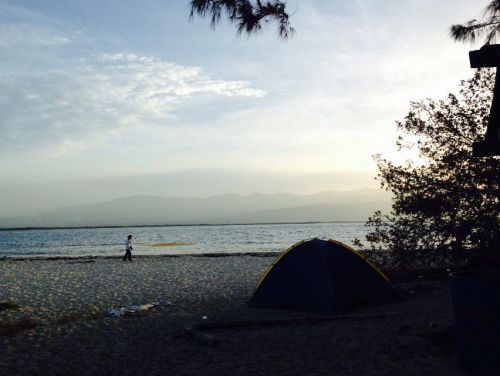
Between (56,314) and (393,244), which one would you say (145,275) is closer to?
(56,314)

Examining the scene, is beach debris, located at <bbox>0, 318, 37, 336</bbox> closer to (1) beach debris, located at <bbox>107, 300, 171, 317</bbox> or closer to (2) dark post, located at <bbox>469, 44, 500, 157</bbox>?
(1) beach debris, located at <bbox>107, 300, 171, 317</bbox>

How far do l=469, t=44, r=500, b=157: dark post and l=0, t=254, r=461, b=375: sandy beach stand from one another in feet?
9.81

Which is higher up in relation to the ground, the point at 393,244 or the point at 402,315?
the point at 393,244

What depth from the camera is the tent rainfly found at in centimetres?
1045

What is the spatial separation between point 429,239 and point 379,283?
10.8 ft

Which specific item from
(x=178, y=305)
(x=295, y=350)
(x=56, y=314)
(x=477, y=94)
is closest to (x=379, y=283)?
(x=295, y=350)

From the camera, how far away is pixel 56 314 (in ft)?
37.3

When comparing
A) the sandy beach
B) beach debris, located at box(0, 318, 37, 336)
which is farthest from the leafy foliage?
beach debris, located at box(0, 318, 37, 336)

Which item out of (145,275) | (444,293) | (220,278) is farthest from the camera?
(145,275)

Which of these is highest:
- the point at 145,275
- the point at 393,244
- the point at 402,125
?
the point at 402,125

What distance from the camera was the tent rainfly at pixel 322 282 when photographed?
10453 millimetres

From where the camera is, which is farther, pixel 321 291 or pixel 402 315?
pixel 321 291

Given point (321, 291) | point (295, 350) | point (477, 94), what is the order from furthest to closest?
1. point (477, 94)
2. point (321, 291)
3. point (295, 350)

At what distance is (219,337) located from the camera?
27.7 ft
